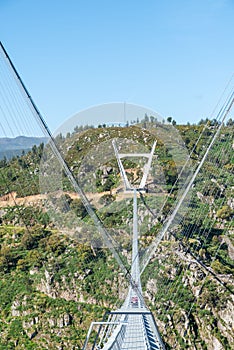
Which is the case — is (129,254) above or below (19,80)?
below

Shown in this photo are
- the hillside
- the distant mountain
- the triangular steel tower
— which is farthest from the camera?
the hillside

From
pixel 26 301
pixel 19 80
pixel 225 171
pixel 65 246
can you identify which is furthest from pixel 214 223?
pixel 19 80

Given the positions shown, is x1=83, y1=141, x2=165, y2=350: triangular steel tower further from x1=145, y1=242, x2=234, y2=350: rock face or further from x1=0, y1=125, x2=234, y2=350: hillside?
x1=0, y1=125, x2=234, y2=350: hillside

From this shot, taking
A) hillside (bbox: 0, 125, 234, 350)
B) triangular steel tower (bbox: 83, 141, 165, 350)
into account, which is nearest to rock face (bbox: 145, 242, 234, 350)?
hillside (bbox: 0, 125, 234, 350)

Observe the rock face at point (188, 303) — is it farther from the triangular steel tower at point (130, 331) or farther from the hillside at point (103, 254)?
the triangular steel tower at point (130, 331)

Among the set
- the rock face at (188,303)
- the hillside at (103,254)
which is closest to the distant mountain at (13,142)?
the hillside at (103,254)

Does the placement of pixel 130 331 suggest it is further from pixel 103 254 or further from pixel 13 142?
pixel 103 254

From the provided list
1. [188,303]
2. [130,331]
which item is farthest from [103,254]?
[130,331]

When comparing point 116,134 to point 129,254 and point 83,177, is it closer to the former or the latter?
point 83,177
